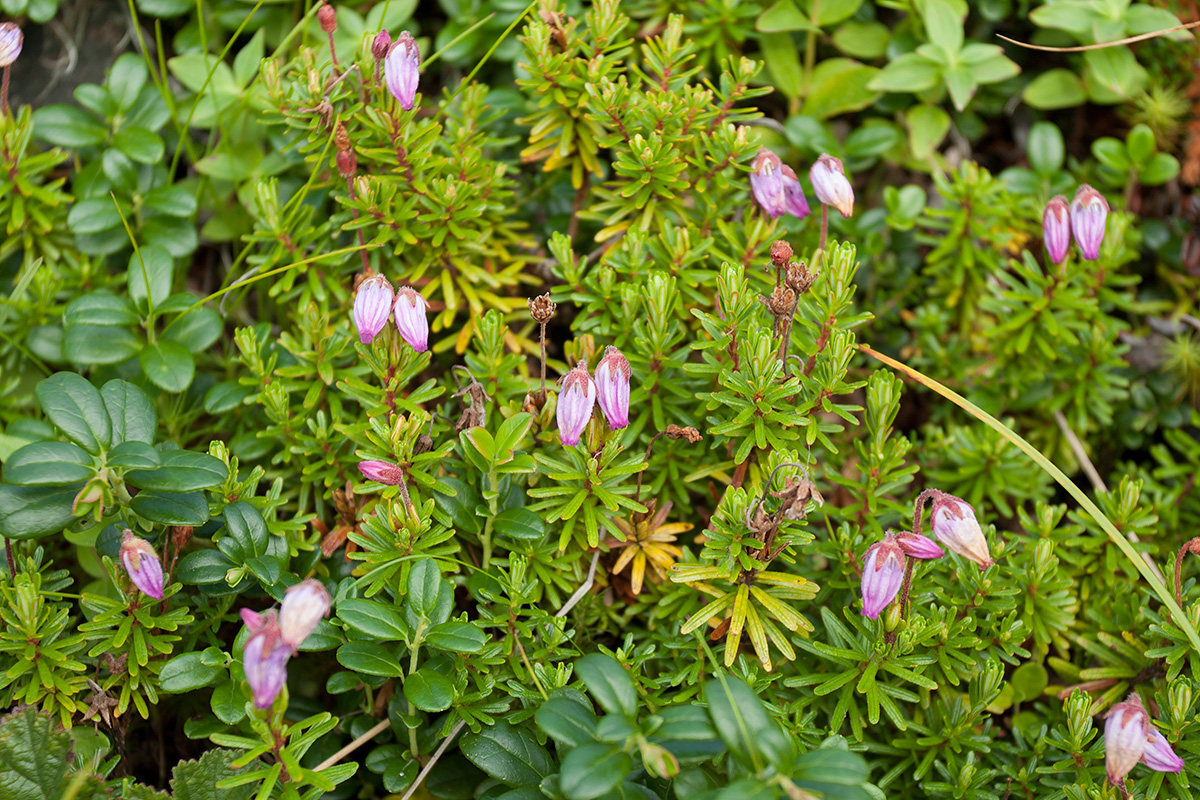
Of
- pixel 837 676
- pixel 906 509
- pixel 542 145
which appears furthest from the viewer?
pixel 542 145

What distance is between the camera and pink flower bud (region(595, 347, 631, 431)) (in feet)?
6.82

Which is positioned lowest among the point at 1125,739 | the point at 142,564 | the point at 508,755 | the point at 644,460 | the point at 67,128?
the point at 508,755

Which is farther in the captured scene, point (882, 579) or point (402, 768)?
point (402, 768)

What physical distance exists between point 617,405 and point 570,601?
56cm

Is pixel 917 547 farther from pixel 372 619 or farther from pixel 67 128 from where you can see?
pixel 67 128

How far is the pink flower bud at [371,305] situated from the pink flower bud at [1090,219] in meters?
1.98

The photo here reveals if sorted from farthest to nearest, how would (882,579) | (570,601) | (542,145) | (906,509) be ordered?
(542,145)
(906,509)
(570,601)
(882,579)

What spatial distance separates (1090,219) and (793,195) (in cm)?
86

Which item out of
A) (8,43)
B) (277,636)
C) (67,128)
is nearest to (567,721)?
(277,636)

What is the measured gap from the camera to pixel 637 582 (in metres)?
2.32

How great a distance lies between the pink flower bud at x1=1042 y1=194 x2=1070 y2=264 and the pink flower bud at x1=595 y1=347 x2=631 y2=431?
146 centimetres

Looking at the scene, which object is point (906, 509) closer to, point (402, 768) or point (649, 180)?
point (649, 180)

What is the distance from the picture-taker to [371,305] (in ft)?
7.11

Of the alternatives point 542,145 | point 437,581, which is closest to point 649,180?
point 542,145
